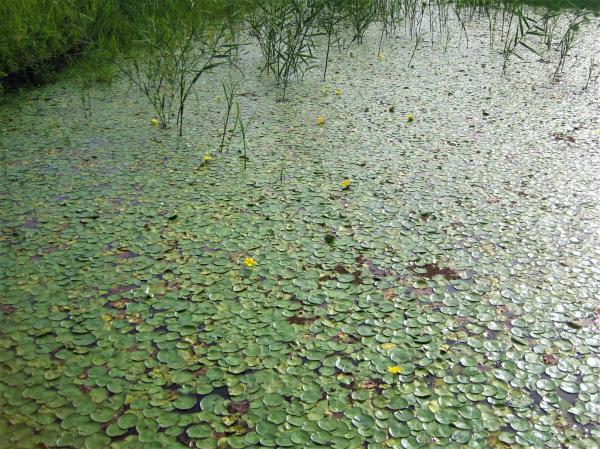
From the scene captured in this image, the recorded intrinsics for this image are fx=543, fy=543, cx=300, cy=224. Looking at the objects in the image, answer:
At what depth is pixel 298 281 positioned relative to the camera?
1.18 metres

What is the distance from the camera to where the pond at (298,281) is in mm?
853

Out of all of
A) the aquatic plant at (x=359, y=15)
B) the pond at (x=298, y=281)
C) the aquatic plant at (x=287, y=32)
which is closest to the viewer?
the pond at (x=298, y=281)

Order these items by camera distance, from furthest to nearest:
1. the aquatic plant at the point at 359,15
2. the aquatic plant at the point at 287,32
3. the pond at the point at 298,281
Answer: the aquatic plant at the point at 359,15, the aquatic plant at the point at 287,32, the pond at the point at 298,281

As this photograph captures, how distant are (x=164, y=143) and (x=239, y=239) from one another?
27.6 inches

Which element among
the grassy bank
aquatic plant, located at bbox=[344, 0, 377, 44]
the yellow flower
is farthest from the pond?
aquatic plant, located at bbox=[344, 0, 377, 44]

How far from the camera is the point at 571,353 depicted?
1.00m

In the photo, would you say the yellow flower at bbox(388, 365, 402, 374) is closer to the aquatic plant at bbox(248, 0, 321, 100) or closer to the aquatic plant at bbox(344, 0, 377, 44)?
the aquatic plant at bbox(248, 0, 321, 100)

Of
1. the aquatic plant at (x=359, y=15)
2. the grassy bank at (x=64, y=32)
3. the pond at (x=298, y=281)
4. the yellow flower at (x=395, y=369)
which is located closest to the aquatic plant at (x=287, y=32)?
the grassy bank at (x=64, y=32)

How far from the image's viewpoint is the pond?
85 cm

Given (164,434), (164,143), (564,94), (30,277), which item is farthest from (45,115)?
(564,94)

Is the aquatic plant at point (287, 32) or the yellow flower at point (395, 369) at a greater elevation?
the aquatic plant at point (287, 32)

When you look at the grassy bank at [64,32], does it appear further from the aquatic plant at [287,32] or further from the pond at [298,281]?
the pond at [298,281]

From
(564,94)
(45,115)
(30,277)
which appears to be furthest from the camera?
(564,94)

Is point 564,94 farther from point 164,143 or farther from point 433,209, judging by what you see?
point 164,143
